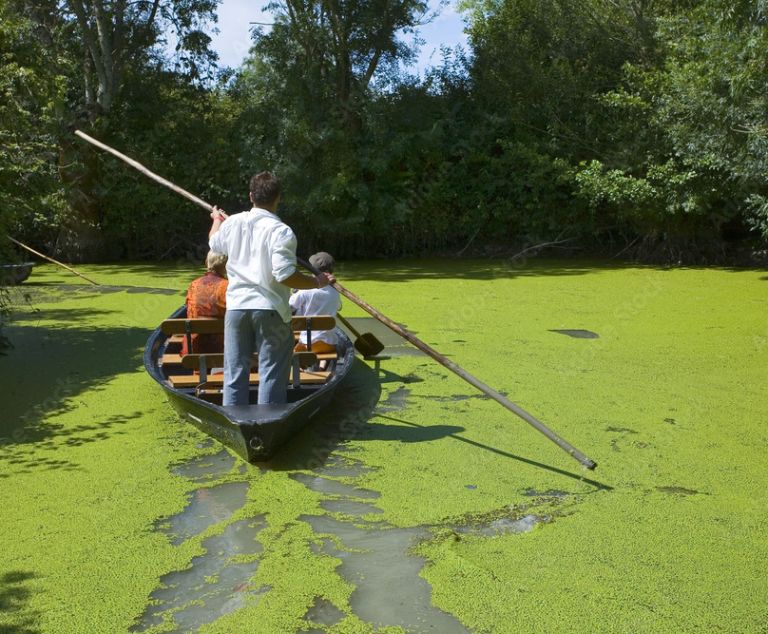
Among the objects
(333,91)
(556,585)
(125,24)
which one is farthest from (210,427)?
(125,24)

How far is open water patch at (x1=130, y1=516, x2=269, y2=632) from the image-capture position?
112 inches

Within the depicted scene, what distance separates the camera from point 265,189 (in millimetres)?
4230

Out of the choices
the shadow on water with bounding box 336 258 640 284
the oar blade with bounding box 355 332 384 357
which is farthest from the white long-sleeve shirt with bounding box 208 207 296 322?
the shadow on water with bounding box 336 258 640 284

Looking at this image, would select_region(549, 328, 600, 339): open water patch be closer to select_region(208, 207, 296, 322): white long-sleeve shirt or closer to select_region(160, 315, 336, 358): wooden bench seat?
select_region(160, 315, 336, 358): wooden bench seat

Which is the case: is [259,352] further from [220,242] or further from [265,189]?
[265,189]

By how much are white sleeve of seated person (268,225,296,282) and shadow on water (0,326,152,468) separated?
5.09 ft

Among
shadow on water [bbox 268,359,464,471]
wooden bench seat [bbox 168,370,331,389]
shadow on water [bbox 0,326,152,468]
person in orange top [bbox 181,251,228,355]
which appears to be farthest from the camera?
person in orange top [bbox 181,251,228,355]

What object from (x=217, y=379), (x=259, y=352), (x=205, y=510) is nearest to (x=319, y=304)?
(x=217, y=379)

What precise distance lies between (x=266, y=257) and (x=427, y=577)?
182 centimetres

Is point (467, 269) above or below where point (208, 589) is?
above

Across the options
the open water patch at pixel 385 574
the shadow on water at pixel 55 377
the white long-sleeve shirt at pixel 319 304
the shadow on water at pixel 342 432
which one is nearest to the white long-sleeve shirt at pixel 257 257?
the shadow on water at pixel 342 432

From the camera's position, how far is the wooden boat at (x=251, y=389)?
4.16 meters

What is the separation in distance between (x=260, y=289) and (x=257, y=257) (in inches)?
6.4

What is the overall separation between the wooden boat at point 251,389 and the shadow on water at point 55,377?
45cm
